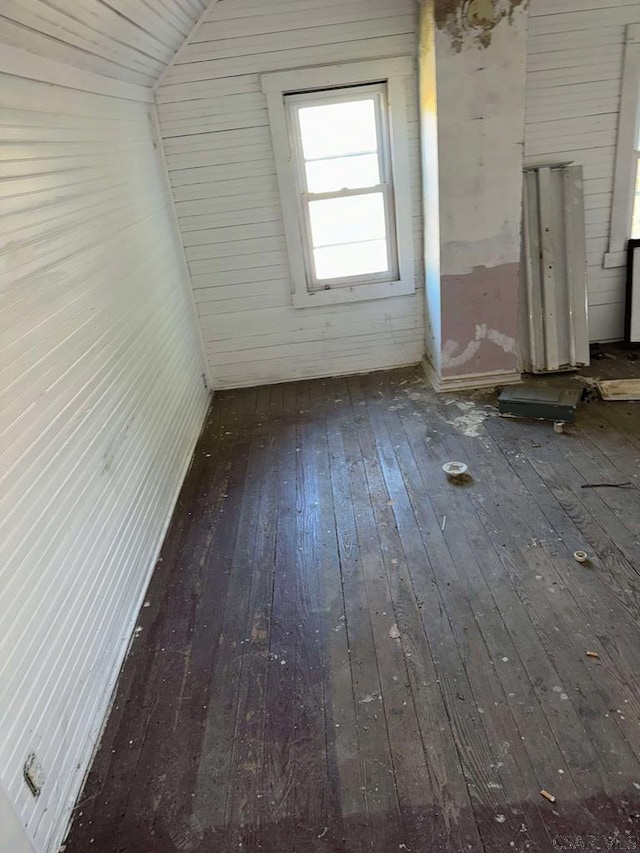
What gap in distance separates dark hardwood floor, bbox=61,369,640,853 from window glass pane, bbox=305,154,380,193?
190cm

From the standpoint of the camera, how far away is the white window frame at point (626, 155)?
11.9ft

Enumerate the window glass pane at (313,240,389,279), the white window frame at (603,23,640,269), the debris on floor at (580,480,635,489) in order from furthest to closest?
the window glass pane at (313,240,389,279) → the white window frame at (603,23,640,269) → the debris on floor at (580,480,635,489)

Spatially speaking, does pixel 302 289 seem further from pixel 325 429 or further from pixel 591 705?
pixel 591 705

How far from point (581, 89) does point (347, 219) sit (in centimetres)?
169

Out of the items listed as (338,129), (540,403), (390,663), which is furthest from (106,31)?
(540,403)

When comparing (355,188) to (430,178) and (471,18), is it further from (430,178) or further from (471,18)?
(471,18)

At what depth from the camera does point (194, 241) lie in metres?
3.99

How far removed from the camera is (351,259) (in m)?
4.11

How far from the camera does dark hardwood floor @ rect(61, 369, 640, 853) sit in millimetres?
1562

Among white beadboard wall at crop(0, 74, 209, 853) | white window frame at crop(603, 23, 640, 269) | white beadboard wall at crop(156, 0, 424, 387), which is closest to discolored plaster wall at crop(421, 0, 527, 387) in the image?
white beadboard wall at crop(156, 0, 424, 387)

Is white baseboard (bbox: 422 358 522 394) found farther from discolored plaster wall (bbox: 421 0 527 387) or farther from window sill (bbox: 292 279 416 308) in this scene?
window sill (bbox: 292 279 416 308)

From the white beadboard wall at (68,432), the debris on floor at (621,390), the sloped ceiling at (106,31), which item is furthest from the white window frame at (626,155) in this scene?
the white beadboard wall at (68,432)

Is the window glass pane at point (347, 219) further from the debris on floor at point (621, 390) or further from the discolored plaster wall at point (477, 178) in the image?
the debris on floor at point (621, 390)

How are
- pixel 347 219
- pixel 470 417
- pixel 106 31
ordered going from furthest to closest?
pixel 347 219, pixel 470 417, pixel 106 31
